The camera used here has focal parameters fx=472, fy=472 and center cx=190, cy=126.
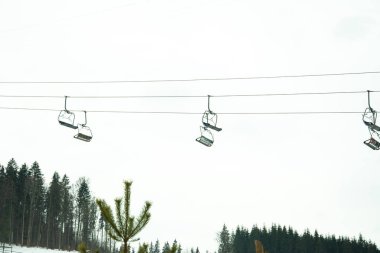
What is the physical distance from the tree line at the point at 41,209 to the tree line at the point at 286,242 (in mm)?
54717

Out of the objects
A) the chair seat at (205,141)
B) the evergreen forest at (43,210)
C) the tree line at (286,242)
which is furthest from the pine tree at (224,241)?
the chair seat at (205,141)

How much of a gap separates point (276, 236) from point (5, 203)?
8907 cm

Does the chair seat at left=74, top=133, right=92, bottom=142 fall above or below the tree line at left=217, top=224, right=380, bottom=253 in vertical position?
above

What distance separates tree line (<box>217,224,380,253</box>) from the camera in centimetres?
13688

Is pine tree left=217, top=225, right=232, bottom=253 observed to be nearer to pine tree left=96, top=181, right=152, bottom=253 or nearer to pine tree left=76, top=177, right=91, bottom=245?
pine tree left=76, top=177, right=91, bottom=245

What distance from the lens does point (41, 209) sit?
91.9 metres

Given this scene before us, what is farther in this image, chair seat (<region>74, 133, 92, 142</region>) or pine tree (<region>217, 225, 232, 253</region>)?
pine tree (<region>217, 225, 232, 253</region>)

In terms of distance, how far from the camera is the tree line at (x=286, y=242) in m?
137

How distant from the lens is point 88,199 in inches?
4134

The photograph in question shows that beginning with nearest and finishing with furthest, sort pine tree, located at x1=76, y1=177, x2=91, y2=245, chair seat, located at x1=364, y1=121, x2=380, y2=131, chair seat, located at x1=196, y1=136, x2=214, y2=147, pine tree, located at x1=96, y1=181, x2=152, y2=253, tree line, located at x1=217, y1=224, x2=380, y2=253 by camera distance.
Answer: pine tree, located at x1=96, y1=181, x2=152, y2=253 < chair seat, located at x1=364, y1=121, x2=380, y2=131 < chair seat, located at x1=196, y1=136, x2=214, y2=147 < pine tree, located at x1=76, y1=177, x2=91, y2=245 < tree line, located at x1=217, y1=224, x2=380, y2=253

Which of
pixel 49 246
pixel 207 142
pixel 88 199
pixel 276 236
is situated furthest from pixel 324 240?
pixel 207 142

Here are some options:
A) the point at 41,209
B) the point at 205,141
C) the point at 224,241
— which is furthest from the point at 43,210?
the point at 205,141

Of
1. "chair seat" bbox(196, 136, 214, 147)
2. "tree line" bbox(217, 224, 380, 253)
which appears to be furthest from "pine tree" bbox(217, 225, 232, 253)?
"chair seat" bbox(196, 136, 214, 147)

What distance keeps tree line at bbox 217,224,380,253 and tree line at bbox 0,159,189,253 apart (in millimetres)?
54717
